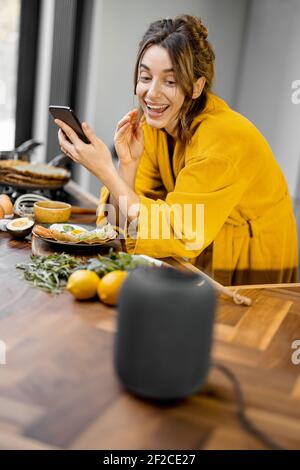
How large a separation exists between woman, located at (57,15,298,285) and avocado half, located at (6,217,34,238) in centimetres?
25

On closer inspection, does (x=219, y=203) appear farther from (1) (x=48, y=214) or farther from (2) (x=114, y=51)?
(2) (x=114, y=51)

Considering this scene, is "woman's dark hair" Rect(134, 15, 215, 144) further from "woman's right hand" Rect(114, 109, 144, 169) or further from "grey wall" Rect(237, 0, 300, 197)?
"grey wall" Rect(237, 0, 300, 197)

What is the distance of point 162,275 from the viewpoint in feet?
3.06

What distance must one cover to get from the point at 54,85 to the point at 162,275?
8.72 ft

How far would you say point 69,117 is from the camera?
1.73 meters

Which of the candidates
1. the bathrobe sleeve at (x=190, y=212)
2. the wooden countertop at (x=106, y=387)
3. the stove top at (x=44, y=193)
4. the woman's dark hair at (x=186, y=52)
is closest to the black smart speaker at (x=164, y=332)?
the wooden countertop at (x=106, y=387)

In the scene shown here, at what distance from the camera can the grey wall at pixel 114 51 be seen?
3223mm

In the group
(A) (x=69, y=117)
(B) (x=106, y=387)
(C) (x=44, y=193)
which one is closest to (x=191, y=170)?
(A) (x=69, y=117)

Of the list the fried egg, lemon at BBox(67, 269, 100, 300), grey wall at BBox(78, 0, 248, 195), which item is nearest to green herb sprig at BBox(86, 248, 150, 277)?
lemon at BBox(67, 269, 100, 300)

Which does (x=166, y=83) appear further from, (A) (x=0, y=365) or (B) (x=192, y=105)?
(A) (x=0, y=365)

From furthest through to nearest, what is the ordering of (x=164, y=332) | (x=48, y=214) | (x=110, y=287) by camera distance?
(x=48, y=214), (x=110, y=287), (x=164, y=332)

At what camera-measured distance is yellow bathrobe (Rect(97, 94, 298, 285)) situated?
1671mm

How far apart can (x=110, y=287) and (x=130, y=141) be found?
2.87 feet

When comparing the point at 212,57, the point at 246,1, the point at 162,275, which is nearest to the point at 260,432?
the point at 162,275
